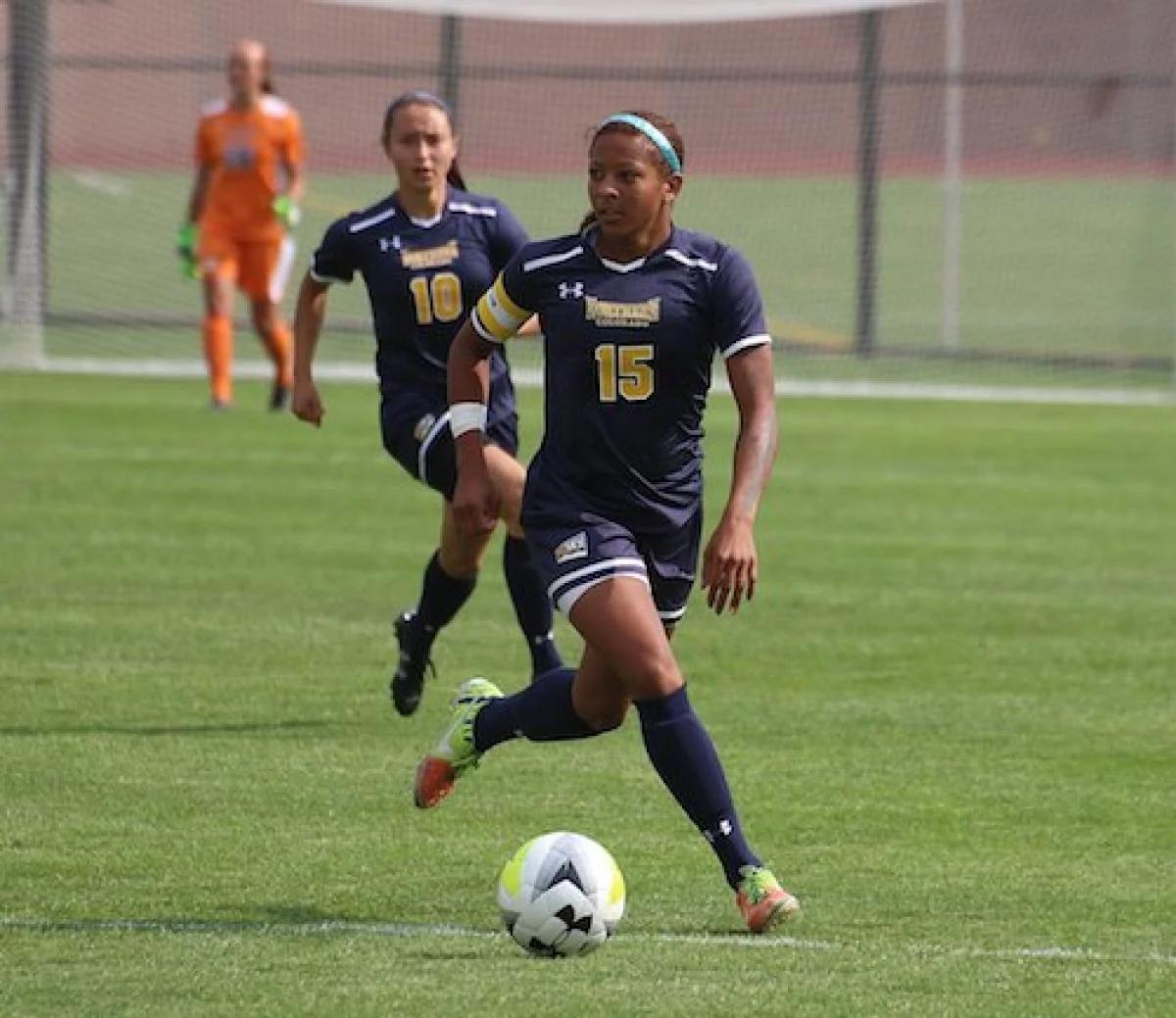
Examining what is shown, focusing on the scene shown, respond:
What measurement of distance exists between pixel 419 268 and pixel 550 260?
8.42 feet

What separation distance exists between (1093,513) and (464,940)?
9.89 m

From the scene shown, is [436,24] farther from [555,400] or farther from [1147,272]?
[555,400]

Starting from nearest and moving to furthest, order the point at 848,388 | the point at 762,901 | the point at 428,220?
the point at 762,901 < the point at 428,220 < the point at 848,388

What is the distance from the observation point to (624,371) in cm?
712

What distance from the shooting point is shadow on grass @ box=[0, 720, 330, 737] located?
30.8 feet

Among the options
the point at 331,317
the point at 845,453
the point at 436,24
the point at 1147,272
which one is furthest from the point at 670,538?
the point at 1147,272

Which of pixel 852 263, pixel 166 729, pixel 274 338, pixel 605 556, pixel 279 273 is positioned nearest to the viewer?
pixel 605 556

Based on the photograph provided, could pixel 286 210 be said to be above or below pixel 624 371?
above

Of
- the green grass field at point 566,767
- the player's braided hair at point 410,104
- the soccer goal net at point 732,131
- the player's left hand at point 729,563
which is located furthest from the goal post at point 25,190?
the player's left hand at point 729,563

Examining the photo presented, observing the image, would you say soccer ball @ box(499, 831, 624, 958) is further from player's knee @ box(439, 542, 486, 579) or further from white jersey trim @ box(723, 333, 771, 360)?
player's knee @ box(439, 542, 486, 579)

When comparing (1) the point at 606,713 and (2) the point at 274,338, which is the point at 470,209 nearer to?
(1) the point at 606,713

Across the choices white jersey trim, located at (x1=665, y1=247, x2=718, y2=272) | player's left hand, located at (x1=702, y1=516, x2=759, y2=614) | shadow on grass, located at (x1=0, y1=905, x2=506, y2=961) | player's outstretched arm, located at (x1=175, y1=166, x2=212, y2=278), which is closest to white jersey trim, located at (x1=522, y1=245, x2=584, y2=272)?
white jersey trim, located at (x1=665, y1=247, x2=718, y2=272)

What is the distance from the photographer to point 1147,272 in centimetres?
3503

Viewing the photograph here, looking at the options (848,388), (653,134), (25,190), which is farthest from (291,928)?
(25,190)
